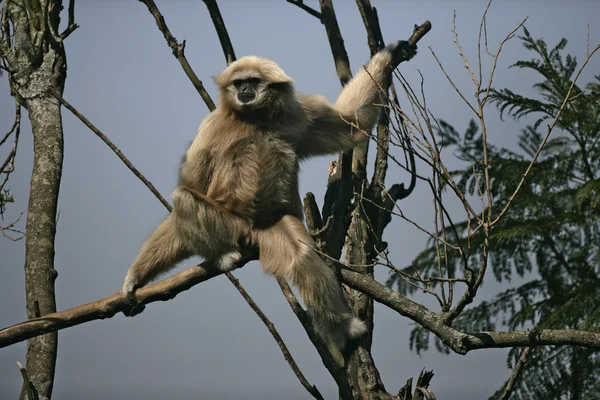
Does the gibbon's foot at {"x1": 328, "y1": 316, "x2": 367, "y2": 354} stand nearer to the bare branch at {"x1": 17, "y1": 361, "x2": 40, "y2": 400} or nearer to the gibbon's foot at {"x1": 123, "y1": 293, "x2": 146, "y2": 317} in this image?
the gibbon's foot at {"x1": 123, "y1": 293, "x2": 146, "y2": 317}

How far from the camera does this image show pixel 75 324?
14.7ft

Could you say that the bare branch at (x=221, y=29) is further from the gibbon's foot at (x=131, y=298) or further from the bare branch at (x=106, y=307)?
the gibbon's foot at (x=131, y=298)

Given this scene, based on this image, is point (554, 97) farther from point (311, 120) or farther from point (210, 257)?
point (210, 257)

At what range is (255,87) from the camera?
210 inches

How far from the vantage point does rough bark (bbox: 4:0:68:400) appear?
4.93 meters

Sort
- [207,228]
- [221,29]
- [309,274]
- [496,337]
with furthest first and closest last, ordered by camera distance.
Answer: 1. [221,29]
2. [207,228]
3. [309,274]
4. [496,337]

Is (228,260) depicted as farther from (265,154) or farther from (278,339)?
(265,154)

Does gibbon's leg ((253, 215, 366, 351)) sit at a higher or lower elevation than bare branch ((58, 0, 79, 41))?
lower

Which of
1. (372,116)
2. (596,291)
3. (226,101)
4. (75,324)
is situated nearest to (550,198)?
(596,291)

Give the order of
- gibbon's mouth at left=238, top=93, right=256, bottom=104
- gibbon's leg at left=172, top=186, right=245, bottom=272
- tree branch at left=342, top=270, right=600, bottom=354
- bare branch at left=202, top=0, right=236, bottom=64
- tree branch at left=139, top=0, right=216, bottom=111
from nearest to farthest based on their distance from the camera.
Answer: tree branch at left=342, top=270, right=600, bottom=354 < gibbon's leg at left=172, top=186, right=245, bottom=272 < gibbon's mouth at left=238, top=93, right=256, bottom=104 < tree branch at left=139, top=0, right=216, bottom=111 < bare branch at left=202, top=0, right=236, bottom=64

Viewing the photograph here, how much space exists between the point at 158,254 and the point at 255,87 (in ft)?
5.39

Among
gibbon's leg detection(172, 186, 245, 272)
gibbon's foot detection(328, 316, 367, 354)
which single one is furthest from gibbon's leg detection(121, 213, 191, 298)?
gibbon's foot detection(328, 316, 367, 354)

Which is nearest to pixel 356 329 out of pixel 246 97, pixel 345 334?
pixel 345 334

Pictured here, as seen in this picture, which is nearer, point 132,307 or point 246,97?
point 132,307
